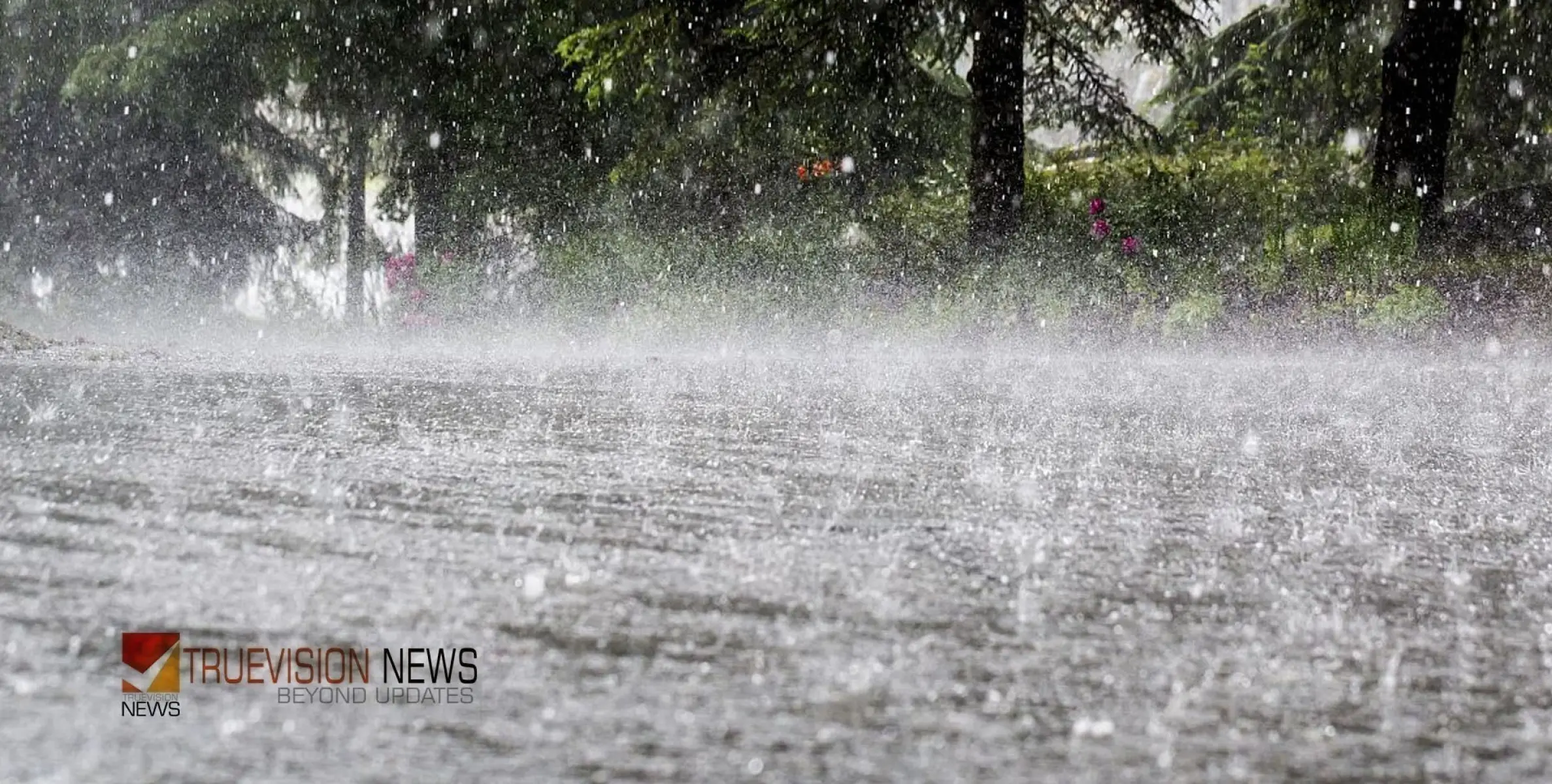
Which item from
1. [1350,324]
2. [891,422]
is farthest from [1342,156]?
[891,422]

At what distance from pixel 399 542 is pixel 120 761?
101 cm

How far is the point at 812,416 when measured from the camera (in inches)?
186

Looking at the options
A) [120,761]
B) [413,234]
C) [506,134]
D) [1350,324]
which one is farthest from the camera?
[413,234]

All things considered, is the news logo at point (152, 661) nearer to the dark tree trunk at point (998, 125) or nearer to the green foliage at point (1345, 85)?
the dark tree trunk at point (998, 125)

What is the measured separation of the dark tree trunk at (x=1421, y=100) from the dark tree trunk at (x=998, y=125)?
8.90ft

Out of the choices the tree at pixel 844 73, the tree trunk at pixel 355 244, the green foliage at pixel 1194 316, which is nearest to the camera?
the green foliage at pixel 1194 316

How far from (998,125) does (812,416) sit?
7159 mm

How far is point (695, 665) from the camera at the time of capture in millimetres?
1441

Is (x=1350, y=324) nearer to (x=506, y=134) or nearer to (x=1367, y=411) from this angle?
(x=1367, y=411)

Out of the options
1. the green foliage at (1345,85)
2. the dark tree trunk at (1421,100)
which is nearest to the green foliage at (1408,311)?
the dark tree trunk at (1421,100)

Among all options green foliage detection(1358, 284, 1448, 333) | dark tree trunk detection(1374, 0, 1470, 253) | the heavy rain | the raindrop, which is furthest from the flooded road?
the raindrop

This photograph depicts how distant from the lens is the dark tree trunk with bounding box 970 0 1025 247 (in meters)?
11.2

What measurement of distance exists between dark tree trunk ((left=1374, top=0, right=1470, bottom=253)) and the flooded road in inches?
287

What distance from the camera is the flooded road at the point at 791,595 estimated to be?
1186 millimetres
